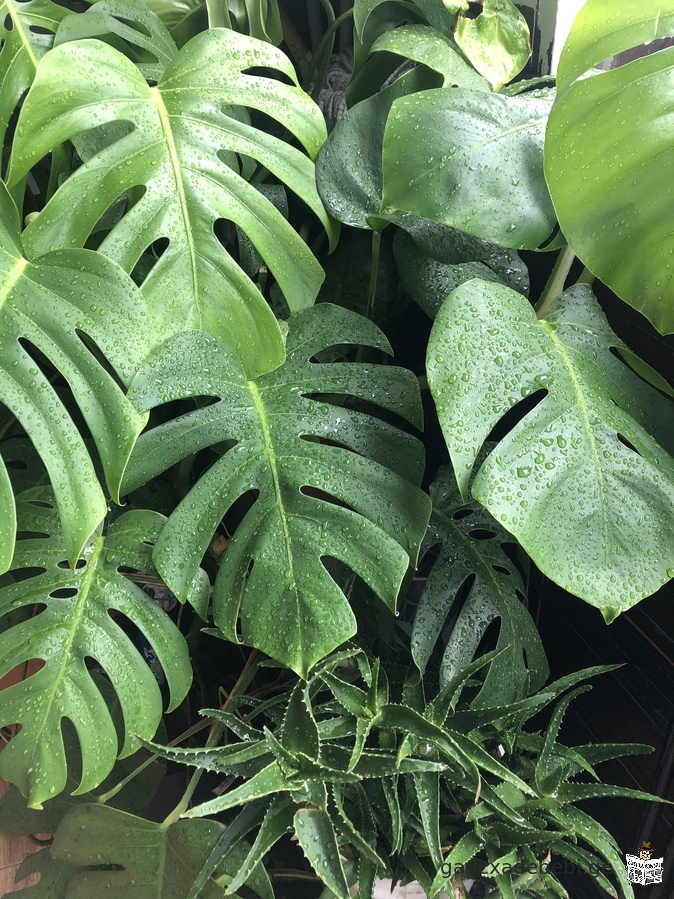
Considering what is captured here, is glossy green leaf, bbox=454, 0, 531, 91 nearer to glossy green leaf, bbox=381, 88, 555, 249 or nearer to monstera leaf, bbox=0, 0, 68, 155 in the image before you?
glossy green leaf, bbox=381, 88, 555, 249

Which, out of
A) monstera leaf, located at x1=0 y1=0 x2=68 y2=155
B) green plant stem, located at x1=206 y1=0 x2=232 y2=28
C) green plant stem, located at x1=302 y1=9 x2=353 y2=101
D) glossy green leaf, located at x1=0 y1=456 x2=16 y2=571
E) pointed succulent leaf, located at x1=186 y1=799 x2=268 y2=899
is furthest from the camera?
green plant stem, located at x1=302 y1=9 x2=353 y2=101

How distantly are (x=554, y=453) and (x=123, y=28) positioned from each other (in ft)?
2.68

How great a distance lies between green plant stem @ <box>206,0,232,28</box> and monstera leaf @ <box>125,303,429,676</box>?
466 mm

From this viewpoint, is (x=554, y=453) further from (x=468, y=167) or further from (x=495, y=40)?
(x=495, y=40)

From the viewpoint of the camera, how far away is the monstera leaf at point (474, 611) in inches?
31.5

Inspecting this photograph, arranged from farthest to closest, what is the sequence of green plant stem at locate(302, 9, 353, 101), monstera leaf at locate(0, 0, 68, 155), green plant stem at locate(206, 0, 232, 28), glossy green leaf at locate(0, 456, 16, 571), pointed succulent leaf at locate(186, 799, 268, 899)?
green plant stem at locate(302, 9, 353, 101) < green plant stem at locate(206, 0, 232, 28) < monstera leaf at locate(0, 0, 68, 155) < pointed succulent leaf at locate(186, 799, 268, 899) < glossy green leaf at locate(0, 456, 16, 571)

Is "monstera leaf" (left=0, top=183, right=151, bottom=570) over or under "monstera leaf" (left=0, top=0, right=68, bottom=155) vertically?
under

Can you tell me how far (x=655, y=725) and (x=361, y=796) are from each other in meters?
0.53

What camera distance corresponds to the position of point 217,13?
89 centimetres

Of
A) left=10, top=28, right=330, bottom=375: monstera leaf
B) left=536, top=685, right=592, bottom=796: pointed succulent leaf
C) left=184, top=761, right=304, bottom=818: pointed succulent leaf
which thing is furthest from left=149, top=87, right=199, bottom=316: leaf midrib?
left=536, top=685, right=592, bottom=796: pointed succulent leaf

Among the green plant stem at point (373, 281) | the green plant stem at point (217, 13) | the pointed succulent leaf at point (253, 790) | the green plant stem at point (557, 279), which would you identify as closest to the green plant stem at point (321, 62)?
the green plant stem at point (217, 13)

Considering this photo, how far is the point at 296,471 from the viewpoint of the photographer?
74 cm

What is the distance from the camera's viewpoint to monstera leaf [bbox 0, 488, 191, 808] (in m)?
0.69

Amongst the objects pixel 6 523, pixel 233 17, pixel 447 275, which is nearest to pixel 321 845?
pixel 6 523
